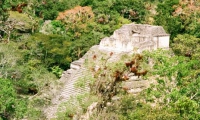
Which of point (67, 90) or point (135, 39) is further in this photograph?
point (135, 39)

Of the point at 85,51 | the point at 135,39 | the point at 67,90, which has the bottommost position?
the point at 67,90

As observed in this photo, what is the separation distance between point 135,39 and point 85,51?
5577mm

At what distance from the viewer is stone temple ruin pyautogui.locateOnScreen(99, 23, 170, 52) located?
1944 centimetres

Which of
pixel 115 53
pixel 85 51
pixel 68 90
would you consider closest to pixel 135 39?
pixel 115 53

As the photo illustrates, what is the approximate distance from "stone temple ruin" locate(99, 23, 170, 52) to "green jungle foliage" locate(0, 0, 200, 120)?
0.98 meters

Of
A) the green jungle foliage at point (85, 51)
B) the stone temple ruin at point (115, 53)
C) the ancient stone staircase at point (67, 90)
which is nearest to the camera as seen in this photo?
the green jungle foliage at point (85, 51)

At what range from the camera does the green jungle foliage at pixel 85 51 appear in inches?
598

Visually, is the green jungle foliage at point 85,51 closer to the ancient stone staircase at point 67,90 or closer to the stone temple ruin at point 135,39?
the ancient stone staircase at point 67,90

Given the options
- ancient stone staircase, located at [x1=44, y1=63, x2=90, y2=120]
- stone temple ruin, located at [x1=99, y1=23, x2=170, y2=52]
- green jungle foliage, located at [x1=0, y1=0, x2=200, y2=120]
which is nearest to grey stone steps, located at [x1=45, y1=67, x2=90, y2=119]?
ancient stone staircase, located at [x1=44, y1=63, x2=90, y2=120]

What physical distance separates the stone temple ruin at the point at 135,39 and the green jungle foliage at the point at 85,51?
98 cm

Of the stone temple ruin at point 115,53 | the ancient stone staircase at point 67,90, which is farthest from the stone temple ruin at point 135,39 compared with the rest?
the ancient stone staircase at point 67,90

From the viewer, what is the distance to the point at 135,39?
68.0ft

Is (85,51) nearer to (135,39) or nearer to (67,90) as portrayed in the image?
(135,39)

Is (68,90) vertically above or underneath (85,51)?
underneath
